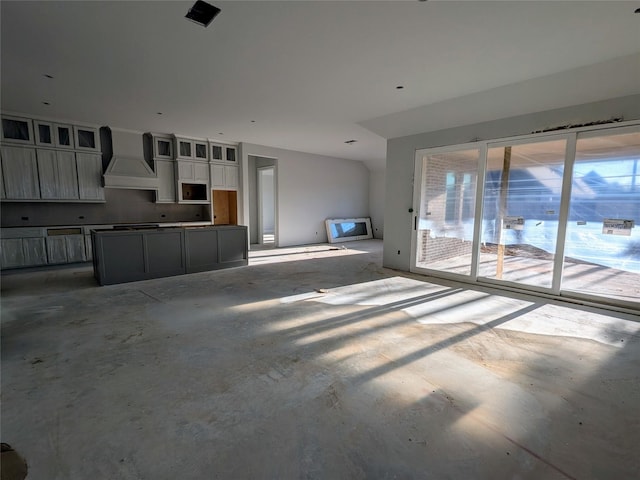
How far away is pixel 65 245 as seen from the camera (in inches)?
243

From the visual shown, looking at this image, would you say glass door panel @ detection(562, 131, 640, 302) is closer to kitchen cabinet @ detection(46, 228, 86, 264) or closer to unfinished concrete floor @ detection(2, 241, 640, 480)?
unfinished concrete floor @ detection(2, 241, 640, 480)

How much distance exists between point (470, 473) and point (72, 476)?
1.94m

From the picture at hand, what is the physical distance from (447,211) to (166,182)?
6331 mm

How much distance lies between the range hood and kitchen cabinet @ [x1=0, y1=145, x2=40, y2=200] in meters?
1.14

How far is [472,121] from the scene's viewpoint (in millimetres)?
4844

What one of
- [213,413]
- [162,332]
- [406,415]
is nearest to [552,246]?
[406,415]

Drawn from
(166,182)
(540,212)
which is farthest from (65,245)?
(540,212)

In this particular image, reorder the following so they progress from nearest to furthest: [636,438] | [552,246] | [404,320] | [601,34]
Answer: [636,438] → [601,34] → [404,320] → [552,246]

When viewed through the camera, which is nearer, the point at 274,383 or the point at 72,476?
the point at 72,476

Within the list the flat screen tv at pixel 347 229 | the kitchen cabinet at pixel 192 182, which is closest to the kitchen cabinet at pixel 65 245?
the kitchen cabinet at pixel 192 182

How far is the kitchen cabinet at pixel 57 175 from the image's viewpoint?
5.96 metres

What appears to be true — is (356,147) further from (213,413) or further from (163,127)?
(213,413)

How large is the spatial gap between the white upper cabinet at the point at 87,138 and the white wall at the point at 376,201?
8401 millimetres

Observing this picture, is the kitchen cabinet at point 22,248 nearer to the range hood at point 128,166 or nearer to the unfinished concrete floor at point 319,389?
the range hood at point 128,166
